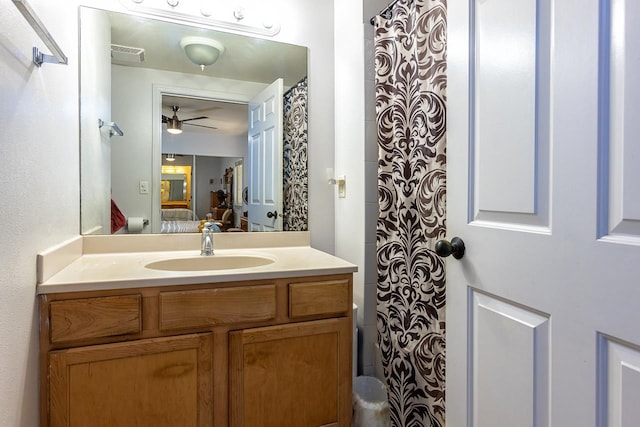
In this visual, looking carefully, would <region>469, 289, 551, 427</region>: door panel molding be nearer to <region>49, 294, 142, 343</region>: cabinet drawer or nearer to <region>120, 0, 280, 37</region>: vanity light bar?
<region>49, 294, 142, 343</region>: cabinet drawer

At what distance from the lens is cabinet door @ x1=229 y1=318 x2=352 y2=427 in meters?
1.20

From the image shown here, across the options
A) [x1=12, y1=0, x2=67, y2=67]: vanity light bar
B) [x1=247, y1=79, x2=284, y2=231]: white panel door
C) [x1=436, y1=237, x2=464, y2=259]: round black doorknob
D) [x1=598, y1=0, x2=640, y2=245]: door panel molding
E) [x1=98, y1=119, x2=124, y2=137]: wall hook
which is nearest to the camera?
[x1=598, y1=0, x2=640, y2=245]: door panel molding

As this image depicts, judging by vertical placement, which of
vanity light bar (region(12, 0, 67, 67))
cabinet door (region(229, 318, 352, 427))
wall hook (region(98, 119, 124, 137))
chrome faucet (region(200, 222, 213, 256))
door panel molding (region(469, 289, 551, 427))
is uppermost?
vanity light bar (region(12, 0, 67, 67))

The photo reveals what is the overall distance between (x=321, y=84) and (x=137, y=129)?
0.95 meters

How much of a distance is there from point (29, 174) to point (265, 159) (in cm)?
104

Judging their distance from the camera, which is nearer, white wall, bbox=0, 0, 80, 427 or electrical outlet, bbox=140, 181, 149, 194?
white wall, bbox=0, 0, 80, 427

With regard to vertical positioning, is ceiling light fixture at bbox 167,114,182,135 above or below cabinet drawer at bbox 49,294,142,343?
above

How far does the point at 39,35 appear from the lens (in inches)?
33.1

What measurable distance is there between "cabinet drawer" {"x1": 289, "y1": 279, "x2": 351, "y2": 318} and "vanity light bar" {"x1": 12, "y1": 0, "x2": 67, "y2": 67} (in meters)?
0.98

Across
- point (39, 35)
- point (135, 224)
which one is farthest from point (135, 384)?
point (39, 35)

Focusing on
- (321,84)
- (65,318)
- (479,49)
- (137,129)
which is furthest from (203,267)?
(479,49)

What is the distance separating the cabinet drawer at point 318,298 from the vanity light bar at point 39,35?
0.98m

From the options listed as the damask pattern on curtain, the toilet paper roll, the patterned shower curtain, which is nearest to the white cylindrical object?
the patterned shower curtain

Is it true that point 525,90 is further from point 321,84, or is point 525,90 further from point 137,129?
point 137,129
